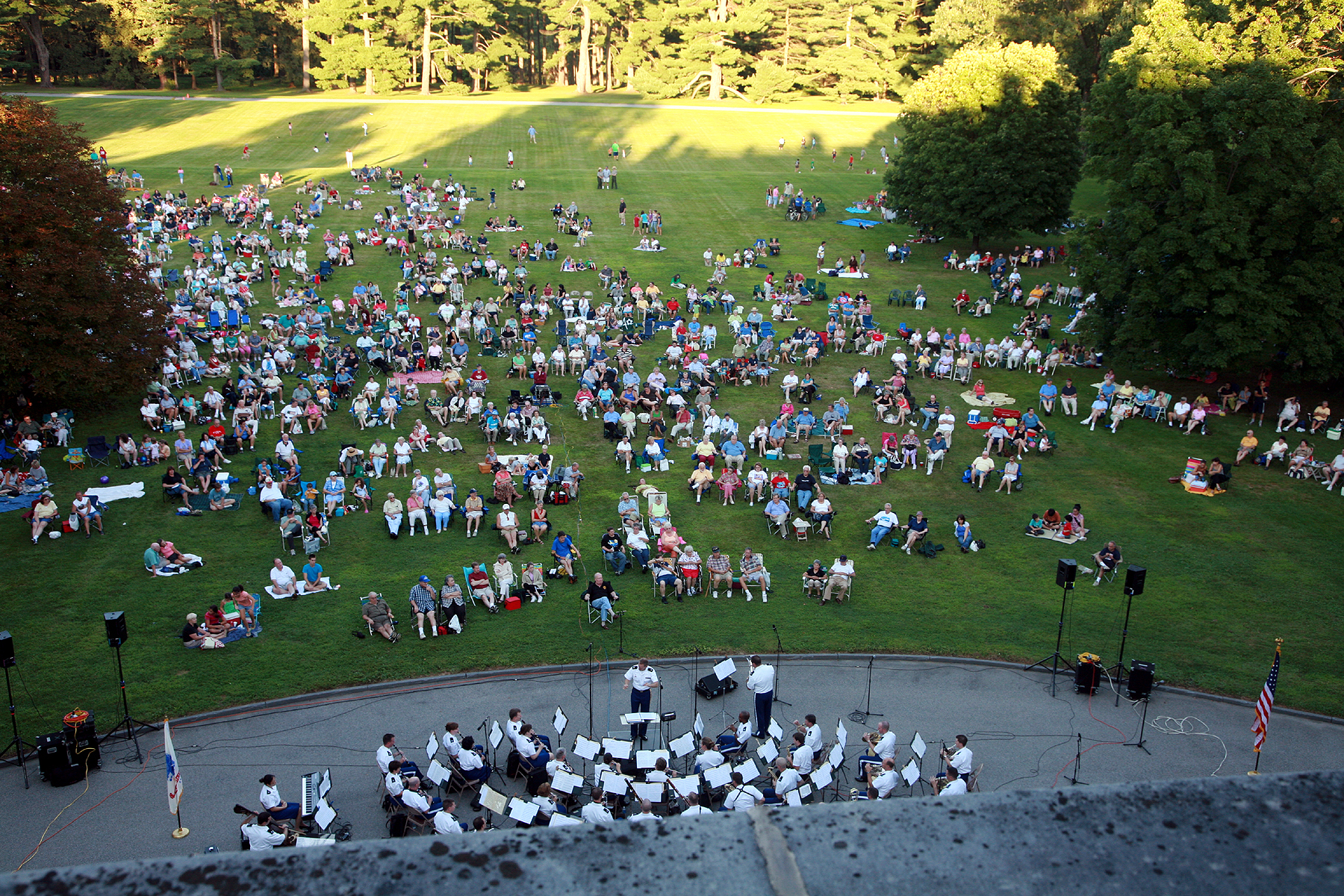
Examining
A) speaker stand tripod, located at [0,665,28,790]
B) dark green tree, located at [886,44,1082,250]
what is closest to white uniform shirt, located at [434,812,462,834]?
speaker stand tripod, located at [0,665,28,790]

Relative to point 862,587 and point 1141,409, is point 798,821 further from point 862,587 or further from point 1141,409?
point 1141,409

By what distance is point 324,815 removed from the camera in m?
11.1

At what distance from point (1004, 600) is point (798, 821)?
16235mm

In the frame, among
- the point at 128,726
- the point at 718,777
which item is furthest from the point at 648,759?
the point at 128,726

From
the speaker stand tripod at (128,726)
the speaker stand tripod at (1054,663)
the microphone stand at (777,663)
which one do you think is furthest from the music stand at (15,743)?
the speaker stand tripod at (1054,663)

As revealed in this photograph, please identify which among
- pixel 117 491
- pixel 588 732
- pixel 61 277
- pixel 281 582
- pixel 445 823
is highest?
Answer: pixel 61 277

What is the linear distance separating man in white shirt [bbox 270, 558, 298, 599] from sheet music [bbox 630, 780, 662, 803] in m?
8.68

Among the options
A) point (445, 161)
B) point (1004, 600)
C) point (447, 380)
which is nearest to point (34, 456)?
point (447, 380)

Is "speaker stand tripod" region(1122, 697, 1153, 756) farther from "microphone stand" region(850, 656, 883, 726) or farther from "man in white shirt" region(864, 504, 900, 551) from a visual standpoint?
"man in white shirt" region(864, 504, 900, 551)

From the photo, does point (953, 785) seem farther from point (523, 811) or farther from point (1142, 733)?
point (523, 811)

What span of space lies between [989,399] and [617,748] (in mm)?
19424

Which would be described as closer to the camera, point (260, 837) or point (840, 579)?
point (260, 837)

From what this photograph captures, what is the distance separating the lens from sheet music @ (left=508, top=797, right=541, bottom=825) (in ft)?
34.4

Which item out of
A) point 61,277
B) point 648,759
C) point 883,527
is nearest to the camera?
point 648,759
